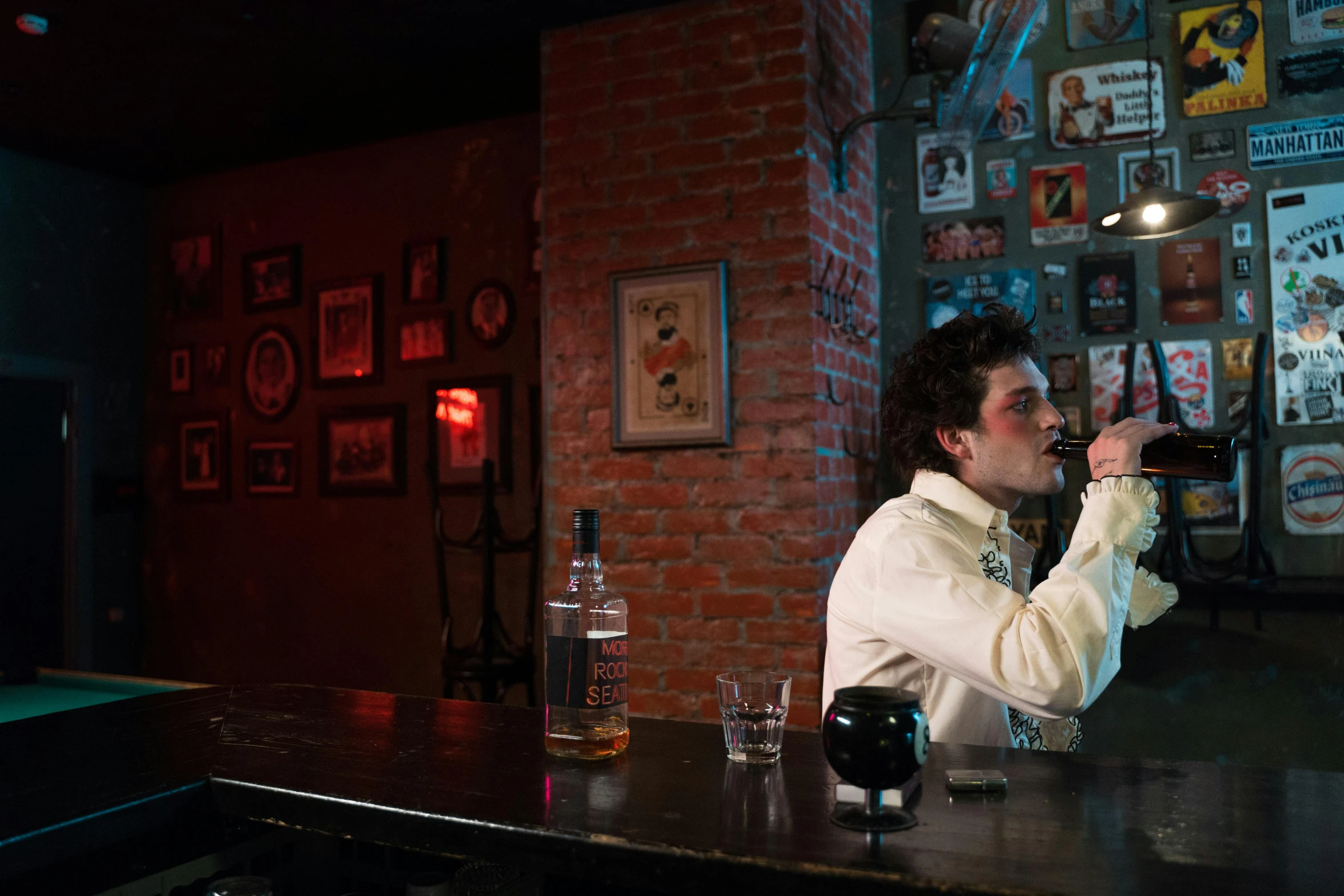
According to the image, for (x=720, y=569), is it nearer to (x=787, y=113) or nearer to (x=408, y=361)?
(x=787, y=113)

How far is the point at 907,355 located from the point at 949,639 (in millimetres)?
721

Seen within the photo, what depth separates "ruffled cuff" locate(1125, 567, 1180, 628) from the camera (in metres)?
1.65

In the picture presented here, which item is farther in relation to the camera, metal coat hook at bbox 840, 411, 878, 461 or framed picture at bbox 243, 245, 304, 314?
framed picture at bbox 243, 245, 304, 314

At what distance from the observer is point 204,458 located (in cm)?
479

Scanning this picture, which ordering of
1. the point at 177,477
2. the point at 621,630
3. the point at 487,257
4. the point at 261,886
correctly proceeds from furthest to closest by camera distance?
the point at 177,477 < the point at 487,257 < the point at 621,630 < the point at 261,886

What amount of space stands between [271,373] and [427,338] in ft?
2.97

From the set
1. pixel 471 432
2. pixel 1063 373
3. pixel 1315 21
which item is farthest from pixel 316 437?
pixel 1315 21

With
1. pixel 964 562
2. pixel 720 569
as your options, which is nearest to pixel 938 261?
pixel 720 569

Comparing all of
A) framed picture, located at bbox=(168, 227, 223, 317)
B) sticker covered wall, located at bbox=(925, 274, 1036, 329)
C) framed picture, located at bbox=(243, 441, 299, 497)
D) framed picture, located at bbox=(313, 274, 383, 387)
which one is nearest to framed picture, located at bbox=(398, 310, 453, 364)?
framed picture, located at bbox=(313, 274, 383, 387)

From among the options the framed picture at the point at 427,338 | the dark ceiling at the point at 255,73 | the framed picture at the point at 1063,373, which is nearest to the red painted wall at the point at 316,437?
the framed picture at the point at 427,338

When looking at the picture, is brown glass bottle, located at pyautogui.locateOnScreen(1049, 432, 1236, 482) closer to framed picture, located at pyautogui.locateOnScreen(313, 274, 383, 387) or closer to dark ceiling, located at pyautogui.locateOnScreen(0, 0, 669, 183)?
dark ceiling, located at pyautogui.locateOnScreen(0, 0, 669, 183)

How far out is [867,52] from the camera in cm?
339

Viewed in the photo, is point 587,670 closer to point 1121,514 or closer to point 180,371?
point 1121,514

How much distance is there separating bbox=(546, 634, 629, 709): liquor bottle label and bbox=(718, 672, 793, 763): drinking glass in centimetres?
13
